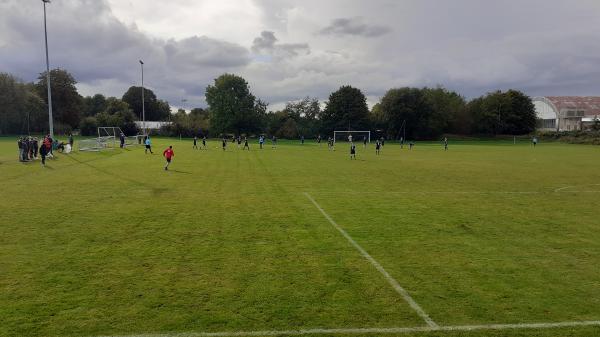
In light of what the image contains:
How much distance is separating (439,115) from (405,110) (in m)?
11.9

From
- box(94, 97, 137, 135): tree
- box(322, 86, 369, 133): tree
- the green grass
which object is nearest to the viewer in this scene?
the green grass

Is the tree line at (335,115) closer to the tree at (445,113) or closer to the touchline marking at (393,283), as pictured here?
the tree at (445,113)

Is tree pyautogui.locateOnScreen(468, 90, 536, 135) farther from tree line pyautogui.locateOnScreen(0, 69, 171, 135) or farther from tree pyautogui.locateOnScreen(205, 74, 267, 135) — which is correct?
tree line pyautogui.locateOnScreen(0, 69, 171, 135)

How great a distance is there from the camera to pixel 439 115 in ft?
357

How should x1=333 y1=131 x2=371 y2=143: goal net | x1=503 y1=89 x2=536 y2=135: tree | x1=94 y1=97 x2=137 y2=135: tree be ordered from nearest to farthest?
x1=94 y1=97 x2=137 y2=135: tree → x1=333 y1=131 x2=371 y2=143: goal net → x1=503 y1=89 x2=536 y2=135: tree

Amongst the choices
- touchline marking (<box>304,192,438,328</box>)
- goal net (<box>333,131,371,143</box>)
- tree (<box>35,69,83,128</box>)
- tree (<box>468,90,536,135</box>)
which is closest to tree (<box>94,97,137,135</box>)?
tree (<box>35,69,83,128</box>)

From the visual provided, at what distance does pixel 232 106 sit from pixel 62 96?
4425cm

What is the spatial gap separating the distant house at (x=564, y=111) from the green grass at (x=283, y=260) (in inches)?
4789

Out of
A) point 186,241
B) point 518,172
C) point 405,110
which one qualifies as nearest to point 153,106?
point 405,110

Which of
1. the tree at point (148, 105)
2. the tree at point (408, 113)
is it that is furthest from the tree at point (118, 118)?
the tree at point (408, 113)

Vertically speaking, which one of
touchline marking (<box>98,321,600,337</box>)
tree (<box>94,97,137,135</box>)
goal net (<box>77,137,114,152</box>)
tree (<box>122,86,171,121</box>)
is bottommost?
touchline marking (<box>98,321,600,337</box>)

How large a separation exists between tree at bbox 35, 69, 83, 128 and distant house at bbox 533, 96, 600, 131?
134 meters

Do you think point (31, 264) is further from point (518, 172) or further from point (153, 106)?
point (153, 106)

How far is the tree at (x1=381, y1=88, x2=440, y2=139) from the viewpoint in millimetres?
104125
